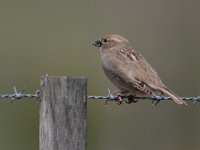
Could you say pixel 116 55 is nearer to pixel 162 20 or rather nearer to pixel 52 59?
pixel 52 59

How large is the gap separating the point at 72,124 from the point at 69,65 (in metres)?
13.7

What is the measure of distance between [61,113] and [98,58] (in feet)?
44.8

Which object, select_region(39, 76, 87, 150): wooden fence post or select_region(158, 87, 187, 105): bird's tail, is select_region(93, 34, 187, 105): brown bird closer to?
select_region(158, 87, 187, 105): bird's tail

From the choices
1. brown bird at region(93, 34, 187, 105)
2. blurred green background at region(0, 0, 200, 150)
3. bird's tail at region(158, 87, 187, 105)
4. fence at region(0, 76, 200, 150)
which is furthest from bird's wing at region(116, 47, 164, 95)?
blurred green background at region(0, 0, 200, 150)

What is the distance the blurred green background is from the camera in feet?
51.7

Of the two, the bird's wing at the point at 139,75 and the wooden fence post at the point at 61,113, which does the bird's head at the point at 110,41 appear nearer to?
the bird's wing at the point at 139,75

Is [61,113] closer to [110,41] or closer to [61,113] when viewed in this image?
[61,113]

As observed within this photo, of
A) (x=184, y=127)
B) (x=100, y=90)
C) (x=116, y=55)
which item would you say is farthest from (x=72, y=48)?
(x=116, y=55)

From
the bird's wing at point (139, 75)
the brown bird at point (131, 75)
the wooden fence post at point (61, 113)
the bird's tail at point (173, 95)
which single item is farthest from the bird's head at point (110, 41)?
the wooden fence post at point (61, 113)

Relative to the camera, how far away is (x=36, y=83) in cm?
1778

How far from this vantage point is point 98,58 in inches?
818

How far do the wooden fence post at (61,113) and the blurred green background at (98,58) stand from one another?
7322 mm

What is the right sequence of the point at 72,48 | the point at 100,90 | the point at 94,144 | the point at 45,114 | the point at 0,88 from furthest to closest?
the point at 72,48, the point at 100,90, the point at 0,88, the point at 94,144, the point at 45,114

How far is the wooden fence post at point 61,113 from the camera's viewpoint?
280 inches
